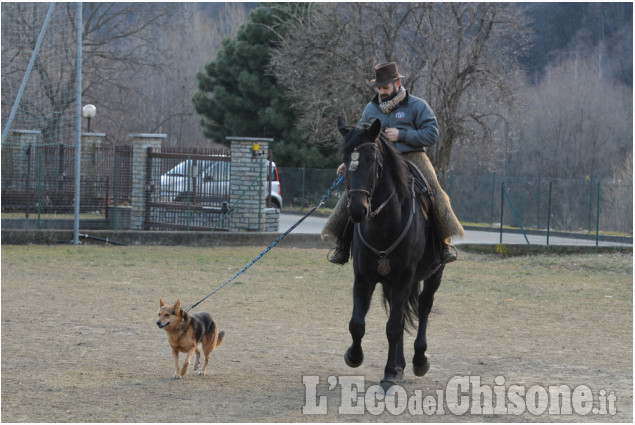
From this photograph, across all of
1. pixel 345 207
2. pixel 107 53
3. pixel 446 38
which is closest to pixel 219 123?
pixel 107 53

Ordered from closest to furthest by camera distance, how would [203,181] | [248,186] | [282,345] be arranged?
[282,345] < [248,186] < [203,181]

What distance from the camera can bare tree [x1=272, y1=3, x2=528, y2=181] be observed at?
30.7m

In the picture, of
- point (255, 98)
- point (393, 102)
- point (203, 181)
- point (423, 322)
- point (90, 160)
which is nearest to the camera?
point (393, 102)

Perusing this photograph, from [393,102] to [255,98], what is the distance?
36077mm

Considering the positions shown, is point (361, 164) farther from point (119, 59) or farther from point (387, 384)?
point (119, 59)

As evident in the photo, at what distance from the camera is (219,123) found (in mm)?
45656

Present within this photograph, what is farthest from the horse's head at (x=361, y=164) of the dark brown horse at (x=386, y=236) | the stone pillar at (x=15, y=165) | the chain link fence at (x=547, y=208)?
the stone pillar at (x=15, y=165)

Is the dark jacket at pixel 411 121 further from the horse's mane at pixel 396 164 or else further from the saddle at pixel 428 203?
the horse's mane at pixel 396 164

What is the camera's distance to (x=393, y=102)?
332 inches

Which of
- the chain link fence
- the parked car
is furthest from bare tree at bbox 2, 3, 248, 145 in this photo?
the chain link fence

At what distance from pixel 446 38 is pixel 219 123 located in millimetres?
17726

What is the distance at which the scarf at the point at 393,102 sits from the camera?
Result: 8438mm

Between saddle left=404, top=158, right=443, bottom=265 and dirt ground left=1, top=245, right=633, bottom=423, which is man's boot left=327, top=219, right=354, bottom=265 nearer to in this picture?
saddle left=404, top=158, right=443, bottom=265

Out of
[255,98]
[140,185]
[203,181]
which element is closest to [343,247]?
[203,181]
